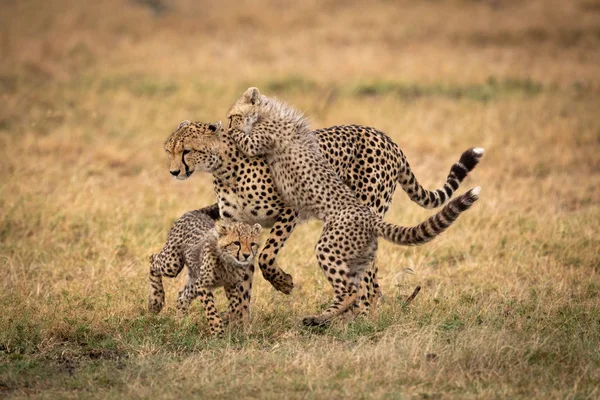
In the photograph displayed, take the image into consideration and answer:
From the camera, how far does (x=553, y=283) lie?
657 cm

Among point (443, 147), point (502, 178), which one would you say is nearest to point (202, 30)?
point (443, 147)

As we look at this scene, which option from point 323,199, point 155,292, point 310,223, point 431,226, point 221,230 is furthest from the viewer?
point 310,223

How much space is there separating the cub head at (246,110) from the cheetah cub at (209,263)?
2.16 ft

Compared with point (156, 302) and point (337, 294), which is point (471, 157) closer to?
point (337, 294)

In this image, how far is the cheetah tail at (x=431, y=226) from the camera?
5133 millimetres

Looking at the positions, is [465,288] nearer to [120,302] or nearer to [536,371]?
[536,371]

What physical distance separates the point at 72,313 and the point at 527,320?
8.76ft

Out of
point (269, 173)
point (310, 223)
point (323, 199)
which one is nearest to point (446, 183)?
point (323, 199)

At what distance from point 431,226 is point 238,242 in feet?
3.56

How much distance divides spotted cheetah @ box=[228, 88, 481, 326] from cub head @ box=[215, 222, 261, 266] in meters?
0.38

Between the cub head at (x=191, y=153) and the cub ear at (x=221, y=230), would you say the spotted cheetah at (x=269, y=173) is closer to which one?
the cub head at (x=191, y=153)

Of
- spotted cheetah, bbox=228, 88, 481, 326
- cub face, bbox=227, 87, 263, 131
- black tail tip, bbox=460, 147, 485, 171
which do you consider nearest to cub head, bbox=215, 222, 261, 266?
spotted cheetah, bbox=228, 88, 481, 326

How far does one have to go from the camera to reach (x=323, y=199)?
5.69 metres

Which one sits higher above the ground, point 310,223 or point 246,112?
point 246,112
